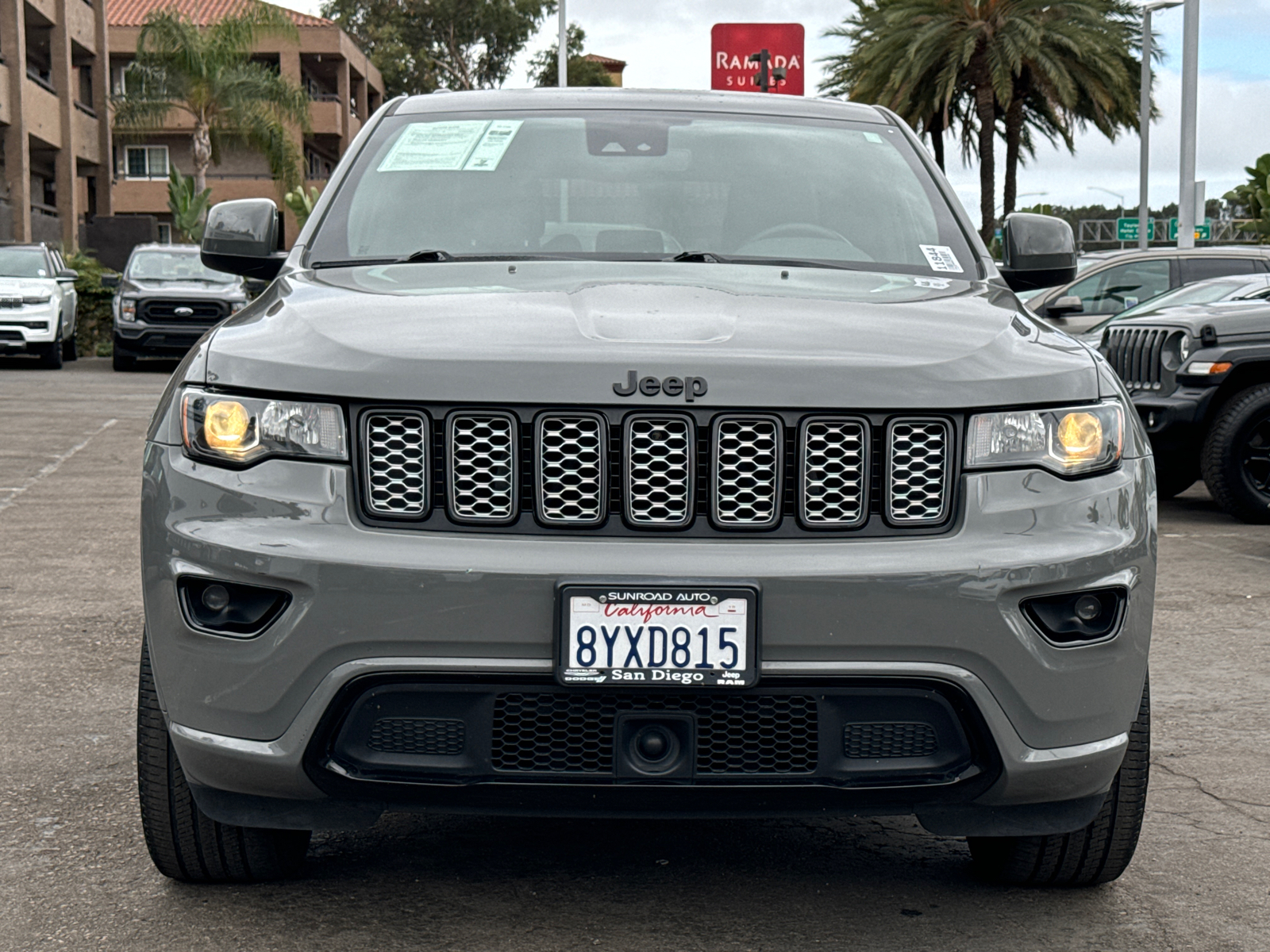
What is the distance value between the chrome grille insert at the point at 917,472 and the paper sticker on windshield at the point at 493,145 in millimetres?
1730

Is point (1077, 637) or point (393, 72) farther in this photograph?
point (393, 72)

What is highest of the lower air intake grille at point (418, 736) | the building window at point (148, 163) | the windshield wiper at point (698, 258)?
the building window at point (148, 163)

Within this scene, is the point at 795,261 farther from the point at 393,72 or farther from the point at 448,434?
the point at 393,72

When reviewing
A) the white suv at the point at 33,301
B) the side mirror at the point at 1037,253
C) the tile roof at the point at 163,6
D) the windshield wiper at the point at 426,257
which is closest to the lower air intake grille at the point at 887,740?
the windshield wiper at the point at 426,257

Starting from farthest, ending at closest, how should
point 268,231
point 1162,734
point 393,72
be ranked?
1. point 393,72
2. point 1162,734
3. point 268,231

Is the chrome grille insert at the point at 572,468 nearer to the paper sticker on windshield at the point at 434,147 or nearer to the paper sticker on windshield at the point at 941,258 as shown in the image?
the paper sticker on windshield at the point at 941,258

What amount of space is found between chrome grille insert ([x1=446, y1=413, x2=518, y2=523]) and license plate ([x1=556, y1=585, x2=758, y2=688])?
0.23 m

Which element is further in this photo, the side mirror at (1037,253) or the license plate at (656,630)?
the side mirror at (1037,253)

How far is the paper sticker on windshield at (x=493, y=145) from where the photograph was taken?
427cm

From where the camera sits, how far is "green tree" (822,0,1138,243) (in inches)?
1107

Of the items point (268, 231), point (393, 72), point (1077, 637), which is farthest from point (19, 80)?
point (1077, 637)

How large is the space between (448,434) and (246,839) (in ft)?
3.33

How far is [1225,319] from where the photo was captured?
9875 mm

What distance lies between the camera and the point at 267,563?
9.21ft
